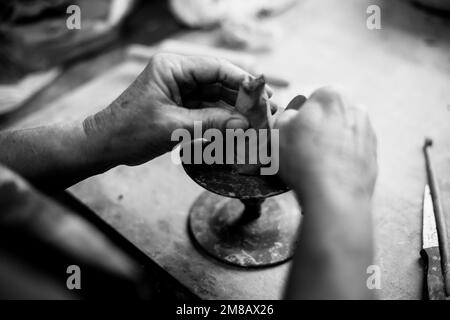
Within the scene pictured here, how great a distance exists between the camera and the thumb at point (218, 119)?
1.36m

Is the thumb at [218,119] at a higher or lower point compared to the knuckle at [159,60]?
lower

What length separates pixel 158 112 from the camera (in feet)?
4.62

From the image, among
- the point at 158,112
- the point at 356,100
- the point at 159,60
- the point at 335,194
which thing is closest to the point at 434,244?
the point at 335,194

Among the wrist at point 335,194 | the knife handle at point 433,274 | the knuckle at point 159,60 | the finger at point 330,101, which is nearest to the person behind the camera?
the wrist at point 335,194

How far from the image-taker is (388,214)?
1.72 metres

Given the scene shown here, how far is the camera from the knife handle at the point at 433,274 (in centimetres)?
134

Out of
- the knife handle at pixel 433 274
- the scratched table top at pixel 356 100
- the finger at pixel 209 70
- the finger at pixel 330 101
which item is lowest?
the knife handle at pixel 433 274

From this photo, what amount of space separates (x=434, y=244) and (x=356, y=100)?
3.36 feet

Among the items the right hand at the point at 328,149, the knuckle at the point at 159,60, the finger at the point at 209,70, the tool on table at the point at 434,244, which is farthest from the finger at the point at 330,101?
the tool on table at the point at 434,244

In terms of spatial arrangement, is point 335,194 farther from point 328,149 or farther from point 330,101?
point 330,101

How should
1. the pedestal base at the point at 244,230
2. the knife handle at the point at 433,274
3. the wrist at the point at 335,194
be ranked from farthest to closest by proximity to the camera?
1. the pedestal base at the point at 244,230
2. the knife handle at the point at 433,274
3. the wrist at the point at 335,194

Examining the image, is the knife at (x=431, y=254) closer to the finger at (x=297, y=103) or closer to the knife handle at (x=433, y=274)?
the knife handle at (x=433, y=274)

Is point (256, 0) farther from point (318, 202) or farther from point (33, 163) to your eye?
point (318, 202)

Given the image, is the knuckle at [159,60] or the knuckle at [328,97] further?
the knuckle at [159,60]
